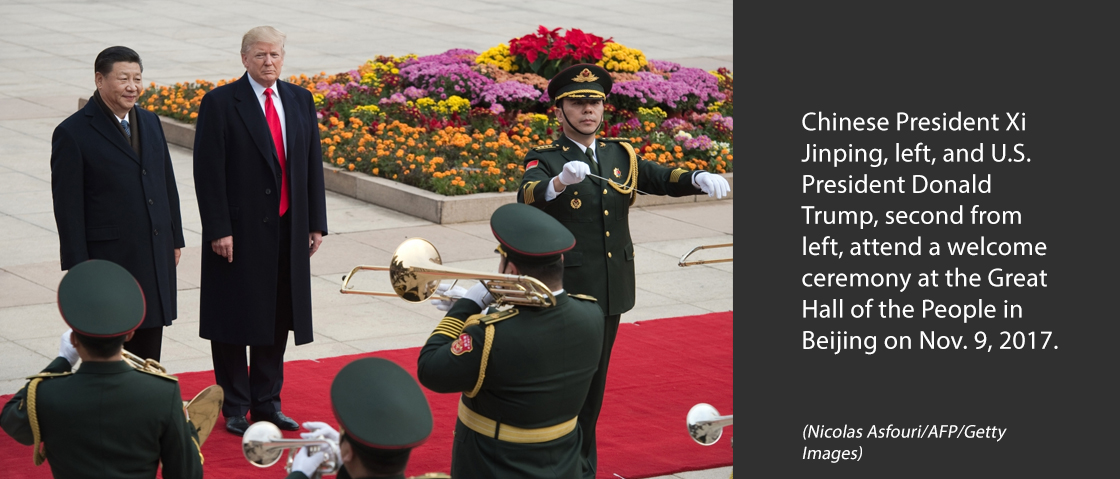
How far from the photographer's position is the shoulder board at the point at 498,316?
4.06 m

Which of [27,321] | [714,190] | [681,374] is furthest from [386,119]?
[714,190]

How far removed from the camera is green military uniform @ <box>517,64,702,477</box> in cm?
562

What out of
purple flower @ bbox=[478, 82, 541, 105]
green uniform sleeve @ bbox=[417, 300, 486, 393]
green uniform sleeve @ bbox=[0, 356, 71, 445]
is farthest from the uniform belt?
purple flower @ bbox=[478, 82, 541, 105]

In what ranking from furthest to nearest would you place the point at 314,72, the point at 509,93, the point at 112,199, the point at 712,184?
the point at 314,72 → the point at 509,93 → the point at 112,199 → the point at 712,184

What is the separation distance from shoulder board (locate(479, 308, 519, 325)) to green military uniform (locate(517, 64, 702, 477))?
1.47 metres

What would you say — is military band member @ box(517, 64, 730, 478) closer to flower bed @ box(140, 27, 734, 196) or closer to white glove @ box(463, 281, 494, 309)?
white glove @ box(463, 281, 494, 309)

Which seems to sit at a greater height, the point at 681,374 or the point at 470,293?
the point at 470,293

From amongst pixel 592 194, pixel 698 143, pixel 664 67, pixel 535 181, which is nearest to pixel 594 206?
pixel 592 194

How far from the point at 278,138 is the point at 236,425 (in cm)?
131

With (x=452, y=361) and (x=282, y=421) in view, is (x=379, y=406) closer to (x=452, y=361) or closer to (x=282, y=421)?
(x=452, y=361)

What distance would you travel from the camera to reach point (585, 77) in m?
5.73
